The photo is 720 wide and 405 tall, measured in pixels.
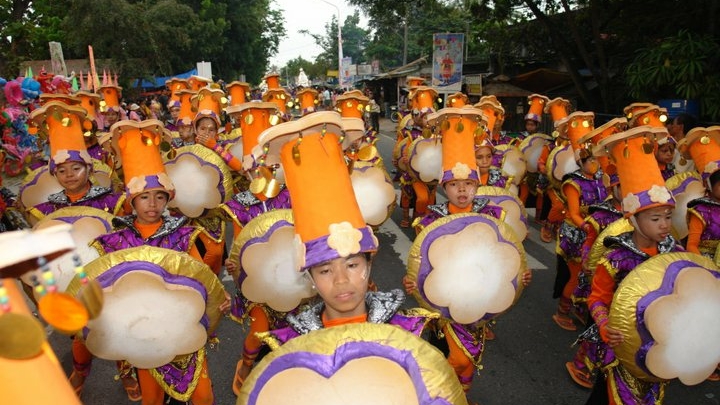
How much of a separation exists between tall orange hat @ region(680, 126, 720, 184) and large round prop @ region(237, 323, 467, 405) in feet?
11.7

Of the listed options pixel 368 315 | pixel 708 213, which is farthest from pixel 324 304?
pixel 708 213

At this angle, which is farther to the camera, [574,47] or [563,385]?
[574,47]

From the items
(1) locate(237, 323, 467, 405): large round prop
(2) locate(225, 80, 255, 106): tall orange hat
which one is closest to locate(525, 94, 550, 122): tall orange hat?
(2) locate(225, 80, 255, 106): tall orange hat

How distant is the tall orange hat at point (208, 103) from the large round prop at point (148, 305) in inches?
167

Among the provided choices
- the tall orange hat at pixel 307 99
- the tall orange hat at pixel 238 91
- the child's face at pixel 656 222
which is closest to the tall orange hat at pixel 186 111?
the tall orange hat at pixel 238 91

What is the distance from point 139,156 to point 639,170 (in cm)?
340

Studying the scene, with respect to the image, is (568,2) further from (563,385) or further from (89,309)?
(89,309)

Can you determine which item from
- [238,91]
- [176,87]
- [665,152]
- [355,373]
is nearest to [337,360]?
[355,373]

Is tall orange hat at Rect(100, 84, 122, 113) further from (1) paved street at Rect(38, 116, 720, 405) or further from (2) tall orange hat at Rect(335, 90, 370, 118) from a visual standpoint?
(1) paved street at Rect(38, 116, 720, 405)

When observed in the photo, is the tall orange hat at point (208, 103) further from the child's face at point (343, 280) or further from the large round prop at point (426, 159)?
the child's face at point (343, 280)

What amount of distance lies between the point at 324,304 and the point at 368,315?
241 millimetres

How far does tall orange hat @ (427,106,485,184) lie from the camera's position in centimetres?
384

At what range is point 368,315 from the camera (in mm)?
2197

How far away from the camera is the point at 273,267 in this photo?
3.37 m
